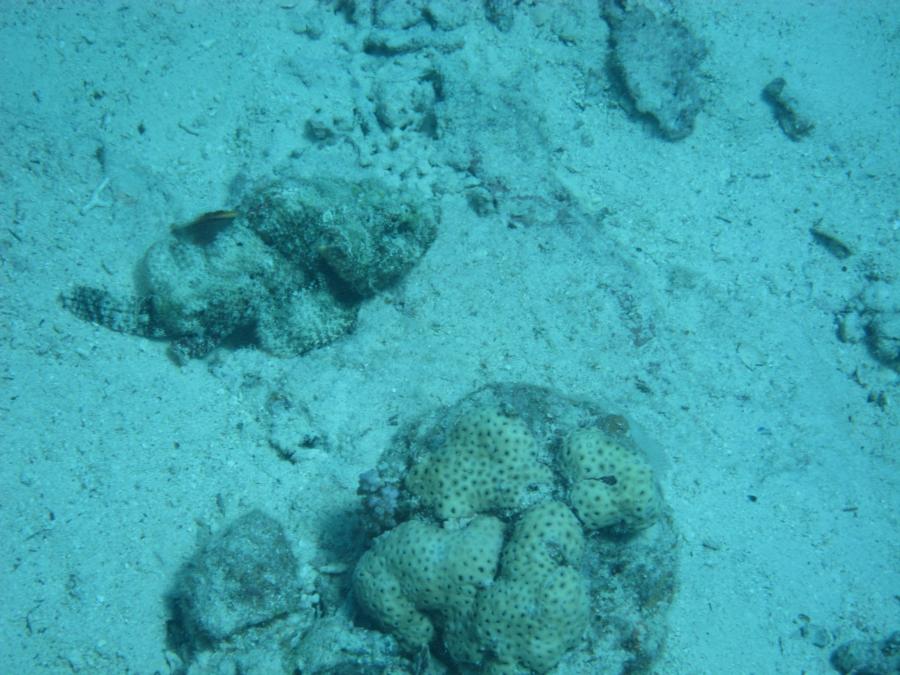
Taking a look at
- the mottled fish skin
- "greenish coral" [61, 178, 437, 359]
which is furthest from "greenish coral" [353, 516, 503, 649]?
the mottled fish skin

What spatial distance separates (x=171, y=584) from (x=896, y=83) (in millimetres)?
9740

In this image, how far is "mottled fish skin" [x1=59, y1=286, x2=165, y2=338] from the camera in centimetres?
459

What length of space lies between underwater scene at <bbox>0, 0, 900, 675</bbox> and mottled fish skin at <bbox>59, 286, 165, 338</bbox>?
0.10ft

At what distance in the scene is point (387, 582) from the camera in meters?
3.29

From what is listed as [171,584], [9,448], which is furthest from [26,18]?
[171,584]

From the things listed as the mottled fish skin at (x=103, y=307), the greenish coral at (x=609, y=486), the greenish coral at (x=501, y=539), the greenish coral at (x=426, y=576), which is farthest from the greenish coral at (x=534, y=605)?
the mottled fish skin at (x=103, y=307)

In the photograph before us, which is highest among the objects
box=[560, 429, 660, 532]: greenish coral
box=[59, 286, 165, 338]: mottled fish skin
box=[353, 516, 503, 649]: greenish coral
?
box=[560, 429, 660, 532]: greenish coral

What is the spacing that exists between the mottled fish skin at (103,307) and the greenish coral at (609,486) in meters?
3.85

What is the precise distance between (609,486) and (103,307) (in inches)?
174

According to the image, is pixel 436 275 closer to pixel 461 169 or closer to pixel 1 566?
pixel 461 169

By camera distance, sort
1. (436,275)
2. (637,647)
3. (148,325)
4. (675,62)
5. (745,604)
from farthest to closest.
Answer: (675,62)
(436,275)
(148,325)
(745,604)
(637,647)

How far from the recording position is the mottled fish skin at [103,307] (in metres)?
4.59

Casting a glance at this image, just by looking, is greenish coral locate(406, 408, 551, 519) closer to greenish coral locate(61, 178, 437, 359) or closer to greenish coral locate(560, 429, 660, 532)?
greenish coral locate(560, 429, 660, 532)

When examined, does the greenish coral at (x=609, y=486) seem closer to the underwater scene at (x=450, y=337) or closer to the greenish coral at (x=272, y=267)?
the underwater scene at (x=450, y=337)
